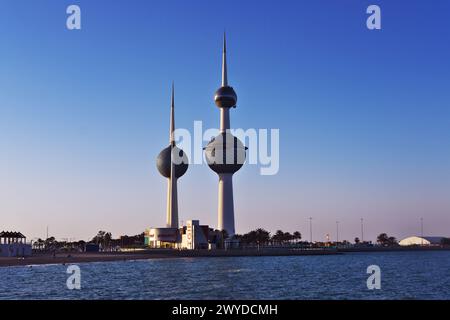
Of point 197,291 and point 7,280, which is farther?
point 7,280

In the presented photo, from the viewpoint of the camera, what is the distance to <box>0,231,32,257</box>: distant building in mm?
124750

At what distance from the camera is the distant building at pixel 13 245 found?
12475cm

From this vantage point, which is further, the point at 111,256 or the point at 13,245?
the point at 111,256

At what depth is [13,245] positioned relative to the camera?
128125 millimetres

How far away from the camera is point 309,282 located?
78.4 metres
